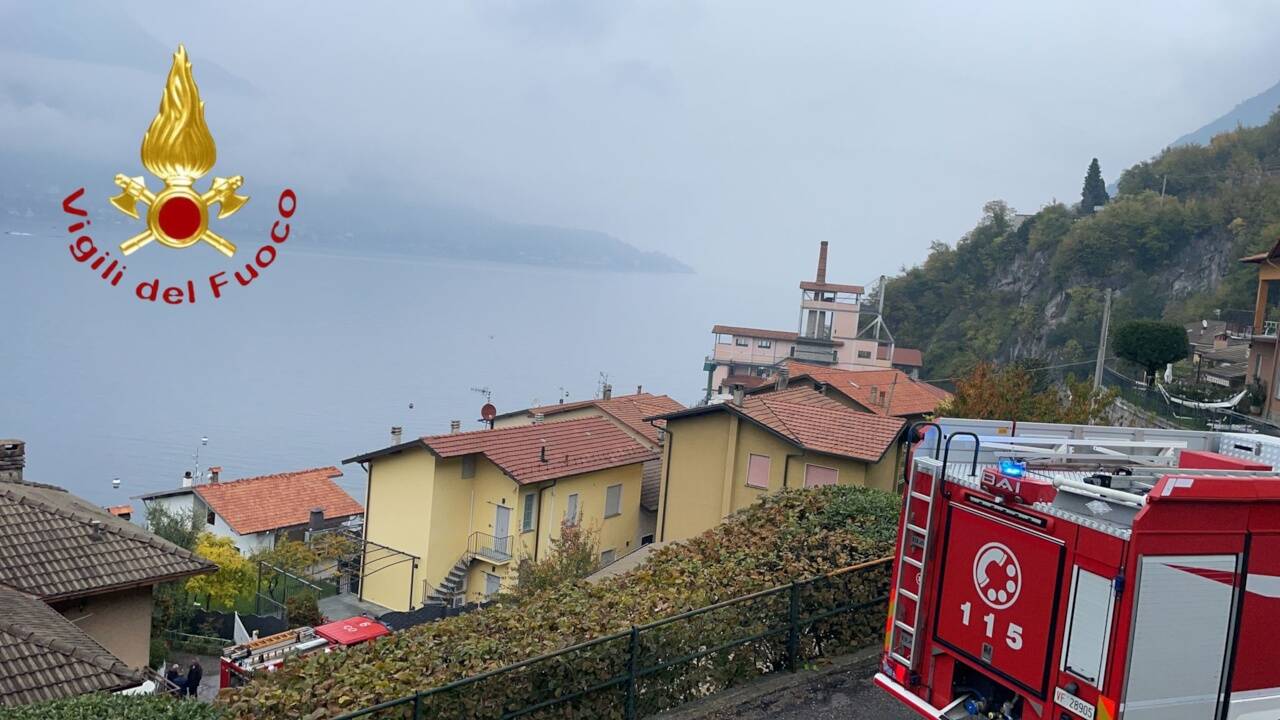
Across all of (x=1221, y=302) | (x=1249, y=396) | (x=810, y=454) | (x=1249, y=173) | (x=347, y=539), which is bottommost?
(x=347, y=539)

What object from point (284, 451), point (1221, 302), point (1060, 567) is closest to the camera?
point (1060, 567)

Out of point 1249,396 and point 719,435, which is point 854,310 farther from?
point 719,435

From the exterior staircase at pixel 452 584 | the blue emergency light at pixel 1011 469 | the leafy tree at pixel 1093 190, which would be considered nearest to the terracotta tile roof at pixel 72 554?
the blue emergency light at pixel 1011 469

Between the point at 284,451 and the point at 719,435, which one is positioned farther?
the point at 284,451

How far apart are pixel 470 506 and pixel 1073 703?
27.1 meters

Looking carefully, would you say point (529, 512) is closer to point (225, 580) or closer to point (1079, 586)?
point (225, 580)

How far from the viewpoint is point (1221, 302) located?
65375 mm

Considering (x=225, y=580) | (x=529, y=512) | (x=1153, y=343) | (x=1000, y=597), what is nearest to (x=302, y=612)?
(x=225, y=580)

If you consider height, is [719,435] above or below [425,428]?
above

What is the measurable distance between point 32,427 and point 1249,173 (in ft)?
361

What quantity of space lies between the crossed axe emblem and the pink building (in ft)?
205

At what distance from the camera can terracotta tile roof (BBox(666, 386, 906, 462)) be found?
1001 inches

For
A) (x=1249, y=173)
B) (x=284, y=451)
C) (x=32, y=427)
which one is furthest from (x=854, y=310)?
(x=32, y=427)

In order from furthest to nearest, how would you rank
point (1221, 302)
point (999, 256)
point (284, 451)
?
point (999, 256) < point (284, 451) < point (1221, 302)
